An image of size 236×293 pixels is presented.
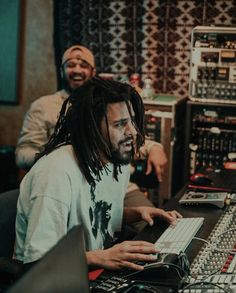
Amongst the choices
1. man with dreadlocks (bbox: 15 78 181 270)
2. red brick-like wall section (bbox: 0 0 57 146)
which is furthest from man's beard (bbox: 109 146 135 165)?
red brick-like wall section (bbox: 0 0 57 146)

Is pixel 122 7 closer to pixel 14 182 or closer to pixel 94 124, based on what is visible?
pixel 14 182

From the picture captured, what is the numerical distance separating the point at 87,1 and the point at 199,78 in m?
1.10

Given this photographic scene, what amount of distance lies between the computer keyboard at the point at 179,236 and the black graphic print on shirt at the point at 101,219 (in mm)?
245

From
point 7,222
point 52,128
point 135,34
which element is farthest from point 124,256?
point 135,34

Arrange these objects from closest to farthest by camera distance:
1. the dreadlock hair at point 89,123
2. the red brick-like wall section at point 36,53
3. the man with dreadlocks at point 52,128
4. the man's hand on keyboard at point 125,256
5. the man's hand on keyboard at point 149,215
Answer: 1. the man's hand on keyboard at point 125,256
2. the dreadlock hair at point 89,123
3. the man's hand on keyboard at point 149,215
4. the man with dreadlocks at point 52,128
5. the red brick-like wall section at point 36,53

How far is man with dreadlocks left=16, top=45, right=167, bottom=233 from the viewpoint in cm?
304

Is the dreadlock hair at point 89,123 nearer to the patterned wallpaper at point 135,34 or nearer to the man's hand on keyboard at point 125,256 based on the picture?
the man's hand on keyboard at point 125,256

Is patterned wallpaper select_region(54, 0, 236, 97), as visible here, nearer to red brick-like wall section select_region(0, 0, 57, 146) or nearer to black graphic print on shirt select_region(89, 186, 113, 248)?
red brick-like wall section select_region(0, 0, 57, 146)

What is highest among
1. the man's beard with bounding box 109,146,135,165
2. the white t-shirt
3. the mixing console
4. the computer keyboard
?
the man's beard with bounding box 109,146,135,165

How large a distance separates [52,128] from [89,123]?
51.7 inches

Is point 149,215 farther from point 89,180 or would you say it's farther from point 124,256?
point 124,256

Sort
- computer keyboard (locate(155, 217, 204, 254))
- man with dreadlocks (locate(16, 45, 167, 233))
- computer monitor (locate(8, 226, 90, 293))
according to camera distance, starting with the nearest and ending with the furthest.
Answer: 1. computer monitor (locate(8, 226, 90, 293))
2. computer keyboard (locate(155, 217, 204, 254))
3. man with dreadlocks (locate(16, 45, 167, 233))

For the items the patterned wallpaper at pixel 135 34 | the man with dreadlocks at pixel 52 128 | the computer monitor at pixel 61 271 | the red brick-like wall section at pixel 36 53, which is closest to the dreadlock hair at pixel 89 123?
the computer monitor at pixel 61 271

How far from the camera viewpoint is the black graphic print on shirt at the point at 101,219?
6.89 ft
